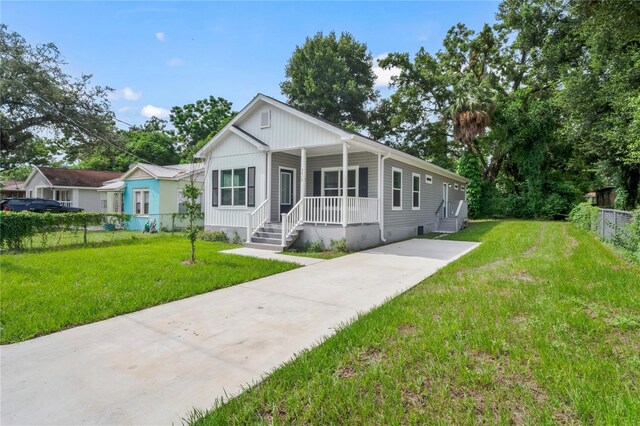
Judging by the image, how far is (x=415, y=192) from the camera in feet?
46.6

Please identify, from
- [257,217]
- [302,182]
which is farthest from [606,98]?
[257,217]

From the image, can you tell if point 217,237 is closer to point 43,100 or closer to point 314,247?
point 314,247

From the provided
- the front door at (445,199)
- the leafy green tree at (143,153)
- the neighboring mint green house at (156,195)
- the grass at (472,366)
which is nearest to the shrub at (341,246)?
the grass at (472,366)

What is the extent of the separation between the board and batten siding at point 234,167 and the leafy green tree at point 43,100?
1420 centimetres

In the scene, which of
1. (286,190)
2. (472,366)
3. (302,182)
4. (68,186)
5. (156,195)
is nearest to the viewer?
(472,366)

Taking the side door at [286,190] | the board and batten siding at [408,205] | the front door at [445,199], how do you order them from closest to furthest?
the board and batten siding at [408,205], the side door at [286,190], the front door at [445,199]

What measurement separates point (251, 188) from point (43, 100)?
16.7m

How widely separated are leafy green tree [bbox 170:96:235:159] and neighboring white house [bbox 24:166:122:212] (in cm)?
1256

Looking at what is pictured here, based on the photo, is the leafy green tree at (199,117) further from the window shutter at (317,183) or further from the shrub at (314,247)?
the shrub at (314,247)

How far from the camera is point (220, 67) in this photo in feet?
41.7

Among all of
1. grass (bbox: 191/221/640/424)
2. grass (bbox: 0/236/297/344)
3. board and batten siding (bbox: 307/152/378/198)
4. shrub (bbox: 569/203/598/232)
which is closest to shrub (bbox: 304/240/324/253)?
grass (bbox: 0/236/297/344)

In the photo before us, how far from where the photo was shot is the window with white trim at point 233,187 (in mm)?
12077

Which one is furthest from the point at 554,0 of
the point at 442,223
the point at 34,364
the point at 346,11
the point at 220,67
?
the point at 34,364

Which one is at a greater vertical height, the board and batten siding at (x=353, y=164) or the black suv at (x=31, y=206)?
the board and batten siding at (x=353, y=164)
